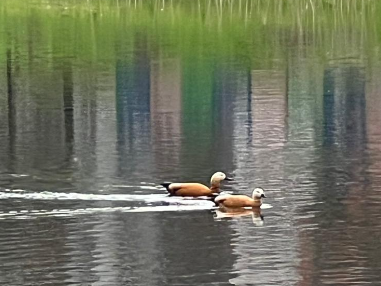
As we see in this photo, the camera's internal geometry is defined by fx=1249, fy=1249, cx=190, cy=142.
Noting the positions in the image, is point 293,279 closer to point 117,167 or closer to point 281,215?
point 281,215

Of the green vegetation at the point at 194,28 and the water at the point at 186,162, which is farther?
the green vegetation at the point at 194,28

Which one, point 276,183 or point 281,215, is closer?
point 281,215

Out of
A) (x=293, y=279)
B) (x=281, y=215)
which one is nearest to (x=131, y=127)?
(x=281, y=215)

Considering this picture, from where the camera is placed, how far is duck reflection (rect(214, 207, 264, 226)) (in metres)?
19.7

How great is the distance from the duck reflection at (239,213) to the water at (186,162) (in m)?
0.06

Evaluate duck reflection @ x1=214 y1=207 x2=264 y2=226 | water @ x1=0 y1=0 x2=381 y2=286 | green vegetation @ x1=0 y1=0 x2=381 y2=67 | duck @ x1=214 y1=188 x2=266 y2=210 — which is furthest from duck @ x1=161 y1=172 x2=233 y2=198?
green vegetation @ x1=0 y1=0 x2=381 y2=67

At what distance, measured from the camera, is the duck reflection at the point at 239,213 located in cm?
1965

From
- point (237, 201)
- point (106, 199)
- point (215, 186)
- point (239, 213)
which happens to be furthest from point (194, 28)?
point (239, 213)

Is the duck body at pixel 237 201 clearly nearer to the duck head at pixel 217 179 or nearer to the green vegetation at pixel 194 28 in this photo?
the duck head at pixel 217 179

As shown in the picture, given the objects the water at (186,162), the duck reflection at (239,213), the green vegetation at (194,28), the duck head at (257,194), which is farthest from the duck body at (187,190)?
the green vegetation at (194,28)

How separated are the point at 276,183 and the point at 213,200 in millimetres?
2073

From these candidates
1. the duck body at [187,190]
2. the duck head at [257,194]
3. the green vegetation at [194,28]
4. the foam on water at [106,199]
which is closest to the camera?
the foam on water at [106,199]

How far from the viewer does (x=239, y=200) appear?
20.2m

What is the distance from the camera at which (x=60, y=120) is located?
103ft
